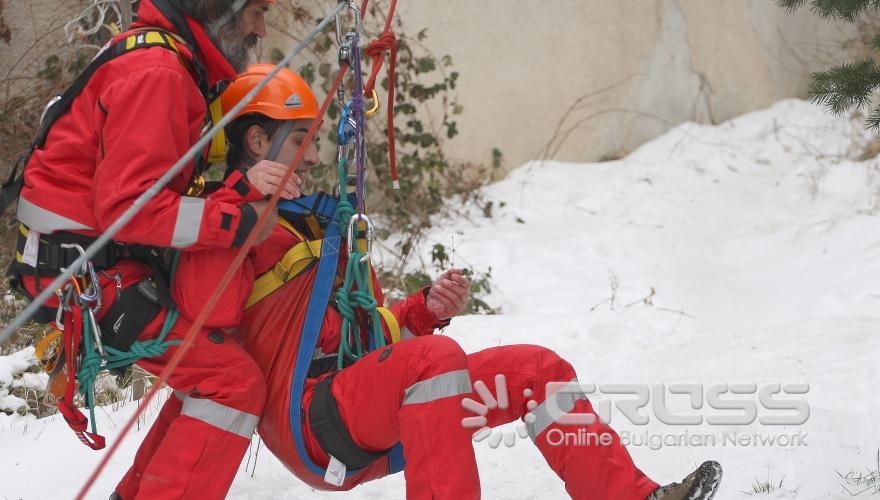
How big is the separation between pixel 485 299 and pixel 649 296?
1.08 meters

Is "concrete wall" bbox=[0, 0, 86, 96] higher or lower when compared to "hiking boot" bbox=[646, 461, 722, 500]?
higher

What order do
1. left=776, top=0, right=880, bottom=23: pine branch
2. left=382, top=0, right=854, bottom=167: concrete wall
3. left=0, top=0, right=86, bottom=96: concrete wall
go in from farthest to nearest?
left=382, top=0, right=854, bottom=167: concrete wall
left=0, top=0, right=86, bottom=96: concrete wall
left=776, top=0, right=880, bottom=23: pine branch

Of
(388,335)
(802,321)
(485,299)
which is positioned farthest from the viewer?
(485,299)

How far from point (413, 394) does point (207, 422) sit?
0.55 m

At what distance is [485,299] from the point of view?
6637 millimetres

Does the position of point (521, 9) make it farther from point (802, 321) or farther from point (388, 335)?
point (388, 335)

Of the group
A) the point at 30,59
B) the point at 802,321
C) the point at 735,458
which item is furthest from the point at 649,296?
the point at 30,59

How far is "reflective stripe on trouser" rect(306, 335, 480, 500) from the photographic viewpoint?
2438 millimetres

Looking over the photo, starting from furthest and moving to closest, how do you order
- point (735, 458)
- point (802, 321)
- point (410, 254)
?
point (410, 254)
point (802, 321)
point (735, 458)

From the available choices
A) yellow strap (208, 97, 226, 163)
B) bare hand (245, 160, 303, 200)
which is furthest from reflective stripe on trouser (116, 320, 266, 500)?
yellow strap (208, 97, 226, 163)

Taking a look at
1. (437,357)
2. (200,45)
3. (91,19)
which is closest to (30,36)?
(91,19)

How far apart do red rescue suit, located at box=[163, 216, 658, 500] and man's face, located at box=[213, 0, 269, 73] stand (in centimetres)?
53

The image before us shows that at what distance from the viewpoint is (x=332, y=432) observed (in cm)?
266

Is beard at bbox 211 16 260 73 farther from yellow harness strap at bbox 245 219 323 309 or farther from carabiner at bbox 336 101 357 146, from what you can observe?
yellow harness strap at bbox 245 219 323 309
